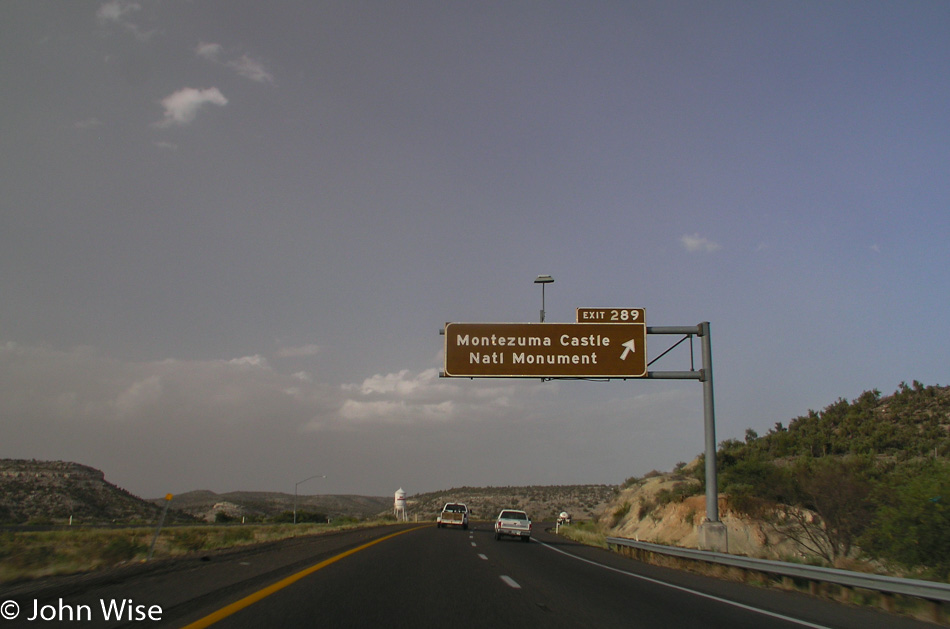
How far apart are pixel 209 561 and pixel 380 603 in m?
7.99

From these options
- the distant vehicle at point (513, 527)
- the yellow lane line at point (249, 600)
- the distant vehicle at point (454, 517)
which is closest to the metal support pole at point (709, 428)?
the yellow lane line at point (249, 600)

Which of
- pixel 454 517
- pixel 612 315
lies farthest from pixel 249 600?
pixel 454 517

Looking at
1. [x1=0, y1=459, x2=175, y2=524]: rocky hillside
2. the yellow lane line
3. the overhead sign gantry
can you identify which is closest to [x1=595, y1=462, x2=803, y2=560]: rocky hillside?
the overhead sign gantry

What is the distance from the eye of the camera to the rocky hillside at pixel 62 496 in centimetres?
6888

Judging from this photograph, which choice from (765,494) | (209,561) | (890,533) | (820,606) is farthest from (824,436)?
(209,561)

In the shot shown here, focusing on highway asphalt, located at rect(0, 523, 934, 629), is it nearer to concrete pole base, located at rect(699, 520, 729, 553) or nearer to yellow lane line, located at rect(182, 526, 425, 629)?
yellow lane line, located at rect(182, 526, 425, 629)

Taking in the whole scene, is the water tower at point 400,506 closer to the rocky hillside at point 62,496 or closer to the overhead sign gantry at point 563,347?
the rocky hillside at point 62,496

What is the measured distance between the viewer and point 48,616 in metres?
8.02

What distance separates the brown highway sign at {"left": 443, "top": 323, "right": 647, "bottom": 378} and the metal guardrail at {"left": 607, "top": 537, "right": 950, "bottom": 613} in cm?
612

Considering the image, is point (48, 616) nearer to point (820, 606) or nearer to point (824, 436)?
point (820, 606)

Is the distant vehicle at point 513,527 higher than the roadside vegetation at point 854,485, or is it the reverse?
the roadside vegetation at point 854,485

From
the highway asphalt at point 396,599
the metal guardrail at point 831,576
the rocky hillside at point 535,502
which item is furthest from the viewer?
the rocky hillside at point 535,502

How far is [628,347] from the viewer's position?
24.0 m
